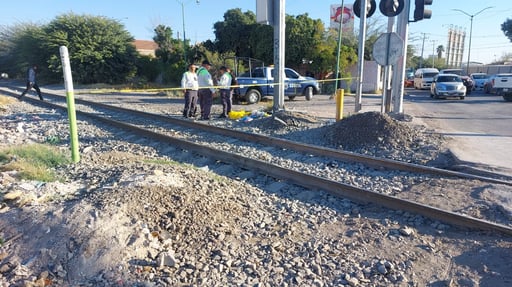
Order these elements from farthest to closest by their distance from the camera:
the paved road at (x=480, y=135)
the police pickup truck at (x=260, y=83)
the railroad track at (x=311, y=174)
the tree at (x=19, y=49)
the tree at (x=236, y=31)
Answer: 1. the tree at (x=19, y=49)
2. the tree at (x=236, y=31)
3. the police pickup truck at (x=260, y=83)
4. the paved road at (x=480, y=135)
5. the railroad track at (x=311, y=174)

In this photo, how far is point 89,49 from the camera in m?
37.8

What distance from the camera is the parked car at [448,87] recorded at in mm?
22875

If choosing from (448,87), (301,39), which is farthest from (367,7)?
(301,39)

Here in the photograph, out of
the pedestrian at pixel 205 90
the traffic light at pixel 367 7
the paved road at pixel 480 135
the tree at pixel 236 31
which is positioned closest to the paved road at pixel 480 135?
the paved road at pixel 480 135

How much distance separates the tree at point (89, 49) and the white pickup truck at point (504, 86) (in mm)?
32387

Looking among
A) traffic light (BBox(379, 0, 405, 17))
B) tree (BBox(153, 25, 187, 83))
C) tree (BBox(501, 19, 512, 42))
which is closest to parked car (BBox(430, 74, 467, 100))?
traffic light (BBox(379, 0, 405, 17))

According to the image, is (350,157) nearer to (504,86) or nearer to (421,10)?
(421,10)

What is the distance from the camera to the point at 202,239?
→ 12.7ft

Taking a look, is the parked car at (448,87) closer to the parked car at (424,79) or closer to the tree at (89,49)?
the parked car at (424,79)

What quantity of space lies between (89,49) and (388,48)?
34.6 m

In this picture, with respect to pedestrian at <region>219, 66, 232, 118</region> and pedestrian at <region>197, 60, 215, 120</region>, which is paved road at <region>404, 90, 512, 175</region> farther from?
pedestrian at <region>197, 60, 215, 120</region>

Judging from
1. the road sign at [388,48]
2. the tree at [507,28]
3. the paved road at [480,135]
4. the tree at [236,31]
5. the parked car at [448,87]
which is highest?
the tree at [507,28]

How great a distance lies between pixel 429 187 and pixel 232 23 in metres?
31.9

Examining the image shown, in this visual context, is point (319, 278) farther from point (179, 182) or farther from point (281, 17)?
point (281, 17)
